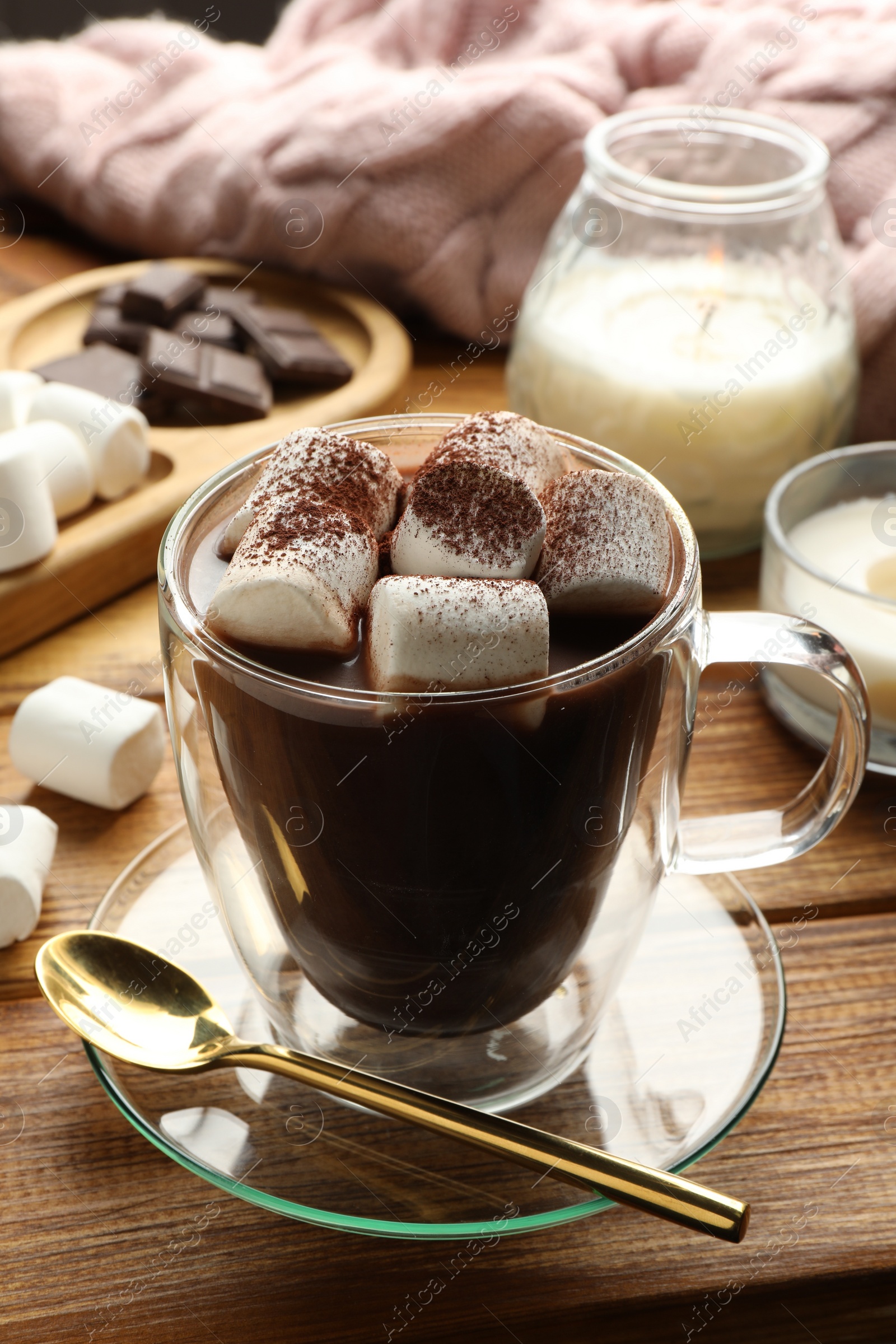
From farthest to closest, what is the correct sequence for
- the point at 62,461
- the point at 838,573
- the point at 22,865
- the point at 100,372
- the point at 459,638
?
the point at 100,372, the point at 62,461, the point at 838,573, the point at 22,865, the point at 459,638

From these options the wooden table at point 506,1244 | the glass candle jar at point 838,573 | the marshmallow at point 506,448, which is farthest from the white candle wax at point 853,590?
the marshmallow at point 506,448

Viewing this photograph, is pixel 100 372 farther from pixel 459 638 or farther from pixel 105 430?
pixel 459 638

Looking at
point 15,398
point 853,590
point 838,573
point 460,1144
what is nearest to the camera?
point 460,1144

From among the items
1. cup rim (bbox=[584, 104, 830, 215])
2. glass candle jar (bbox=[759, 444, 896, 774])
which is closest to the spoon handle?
glass candle jar (bbox=[759, 444, 896, 774])

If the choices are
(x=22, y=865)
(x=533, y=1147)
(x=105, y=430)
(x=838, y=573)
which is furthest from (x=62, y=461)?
(x=533, y=1147)

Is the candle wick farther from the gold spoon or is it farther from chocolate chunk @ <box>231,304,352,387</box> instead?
the gold spoon
